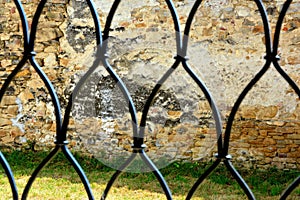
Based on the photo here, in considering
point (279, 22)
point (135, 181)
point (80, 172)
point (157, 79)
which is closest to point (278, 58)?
point (279, 22)

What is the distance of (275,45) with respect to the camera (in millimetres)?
640

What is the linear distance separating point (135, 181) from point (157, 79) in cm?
127

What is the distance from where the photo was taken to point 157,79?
16.7ft

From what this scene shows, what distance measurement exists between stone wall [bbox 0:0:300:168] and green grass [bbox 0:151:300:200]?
0.15 metres

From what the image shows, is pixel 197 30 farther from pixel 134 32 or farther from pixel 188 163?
pixel 188 163

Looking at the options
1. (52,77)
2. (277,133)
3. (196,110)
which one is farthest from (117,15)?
(277,133)

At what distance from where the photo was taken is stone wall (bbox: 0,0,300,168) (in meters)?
4.58

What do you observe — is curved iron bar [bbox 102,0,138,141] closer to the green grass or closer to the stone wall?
the green grass

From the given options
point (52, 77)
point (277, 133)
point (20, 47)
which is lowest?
point (277, 133)

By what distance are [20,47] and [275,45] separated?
4977 mm

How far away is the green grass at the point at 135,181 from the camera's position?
3879 mm

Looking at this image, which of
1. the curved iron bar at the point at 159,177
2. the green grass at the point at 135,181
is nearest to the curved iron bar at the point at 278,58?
the curved iron bar at the point at 159,177

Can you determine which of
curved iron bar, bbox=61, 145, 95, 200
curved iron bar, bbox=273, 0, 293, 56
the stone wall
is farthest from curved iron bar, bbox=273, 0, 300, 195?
the stone wall

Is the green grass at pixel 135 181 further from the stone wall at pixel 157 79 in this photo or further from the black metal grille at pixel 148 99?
the black metal grille at pixel 148 99
